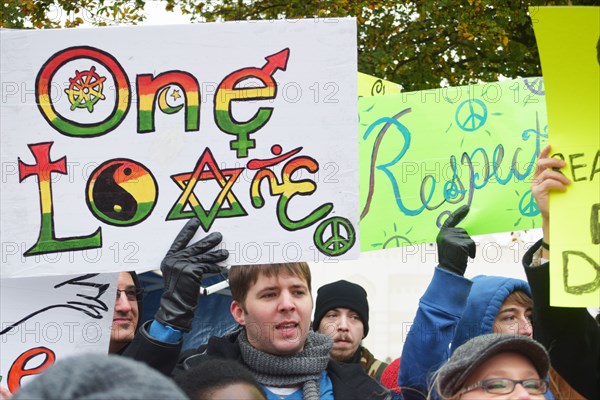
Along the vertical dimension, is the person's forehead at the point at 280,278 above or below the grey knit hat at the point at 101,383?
below

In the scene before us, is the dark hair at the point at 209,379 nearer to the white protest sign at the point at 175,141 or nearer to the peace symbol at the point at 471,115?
the white protest sign at the point at 175,141

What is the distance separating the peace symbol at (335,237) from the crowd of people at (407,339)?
17 cm

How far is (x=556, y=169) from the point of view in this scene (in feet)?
10.4

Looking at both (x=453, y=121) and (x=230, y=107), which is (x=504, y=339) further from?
(x=453, y=121)

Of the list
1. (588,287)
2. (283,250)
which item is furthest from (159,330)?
(588,287)

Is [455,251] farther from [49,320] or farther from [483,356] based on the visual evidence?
[49,320]

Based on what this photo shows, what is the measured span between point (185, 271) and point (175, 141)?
52 centimetres

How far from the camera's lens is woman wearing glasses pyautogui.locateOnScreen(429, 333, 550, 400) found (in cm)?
286

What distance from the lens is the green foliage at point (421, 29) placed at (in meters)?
10.4

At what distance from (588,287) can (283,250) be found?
1018 mm

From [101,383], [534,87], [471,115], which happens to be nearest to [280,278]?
[471,115]

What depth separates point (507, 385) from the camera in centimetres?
286

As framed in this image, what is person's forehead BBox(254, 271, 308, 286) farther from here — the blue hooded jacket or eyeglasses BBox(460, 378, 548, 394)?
eyeglasses BBox(460, 378, 548, 394)

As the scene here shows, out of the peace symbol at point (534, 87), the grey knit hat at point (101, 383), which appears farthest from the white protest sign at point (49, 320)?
the peace symbol at point (534, 87)
